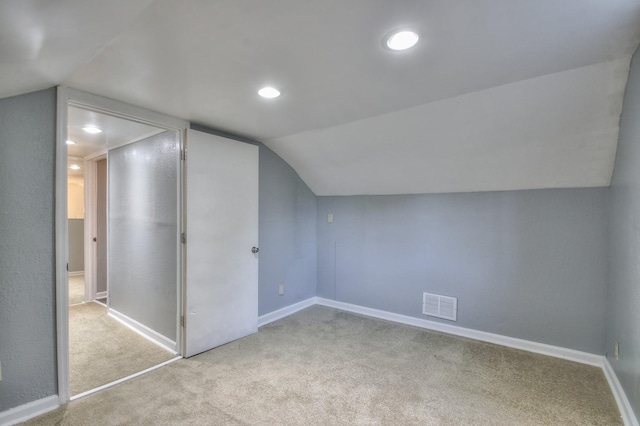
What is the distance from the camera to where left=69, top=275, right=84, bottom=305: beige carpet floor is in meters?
4.41

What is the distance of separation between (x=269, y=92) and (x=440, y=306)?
8.97 feet

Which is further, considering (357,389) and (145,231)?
(145,231)

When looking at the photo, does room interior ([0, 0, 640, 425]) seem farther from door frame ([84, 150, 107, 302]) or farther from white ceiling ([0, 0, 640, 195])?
door frame ([84, 150, 107, 302])

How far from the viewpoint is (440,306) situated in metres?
3.24

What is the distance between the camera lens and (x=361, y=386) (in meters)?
2.21

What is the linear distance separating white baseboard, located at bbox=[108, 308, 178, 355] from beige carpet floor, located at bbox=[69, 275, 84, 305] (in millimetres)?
1111

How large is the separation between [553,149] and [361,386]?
234cm

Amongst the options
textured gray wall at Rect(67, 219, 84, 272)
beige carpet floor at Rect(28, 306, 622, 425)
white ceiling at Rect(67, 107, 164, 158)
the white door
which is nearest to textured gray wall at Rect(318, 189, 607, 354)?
beige carpet floor at Rect(28, 306, 622, 425)

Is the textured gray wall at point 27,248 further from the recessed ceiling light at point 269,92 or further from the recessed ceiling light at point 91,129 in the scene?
the recessed ceiling light at point 269,92

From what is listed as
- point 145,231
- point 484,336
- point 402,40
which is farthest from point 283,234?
point 402,40

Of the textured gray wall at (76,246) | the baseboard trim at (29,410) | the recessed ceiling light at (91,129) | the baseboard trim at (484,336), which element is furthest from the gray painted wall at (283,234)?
the textured gray wall at (76,246)

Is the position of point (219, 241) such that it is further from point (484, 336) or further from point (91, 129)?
point (484, 336)

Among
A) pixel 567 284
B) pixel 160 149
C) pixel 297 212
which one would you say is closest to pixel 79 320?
pixel 160 149

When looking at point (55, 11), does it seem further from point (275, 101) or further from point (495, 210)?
point (495, 210)
